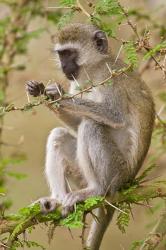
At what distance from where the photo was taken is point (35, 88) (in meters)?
6.54

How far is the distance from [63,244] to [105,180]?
5681mm

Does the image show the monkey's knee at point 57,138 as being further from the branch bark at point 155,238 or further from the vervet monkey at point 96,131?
the branch bark at point 155,238

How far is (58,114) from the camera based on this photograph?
7.59 meters

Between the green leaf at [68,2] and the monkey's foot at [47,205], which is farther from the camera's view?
the monkey's foot at [47,205]

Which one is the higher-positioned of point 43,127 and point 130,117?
point 43,127

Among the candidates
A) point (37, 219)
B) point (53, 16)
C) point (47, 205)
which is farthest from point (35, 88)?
point (53, 16)

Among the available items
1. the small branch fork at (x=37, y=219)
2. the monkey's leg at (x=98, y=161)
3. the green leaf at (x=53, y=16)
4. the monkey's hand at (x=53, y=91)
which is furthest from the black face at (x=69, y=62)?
the small branch fork at (x=37, y=219)

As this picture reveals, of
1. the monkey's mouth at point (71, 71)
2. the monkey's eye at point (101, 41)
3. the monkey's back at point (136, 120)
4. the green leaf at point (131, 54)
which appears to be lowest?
the green leaf at point (131, 54)

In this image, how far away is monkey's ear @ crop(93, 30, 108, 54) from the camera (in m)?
7.95

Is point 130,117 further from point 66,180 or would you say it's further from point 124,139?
point 66,180

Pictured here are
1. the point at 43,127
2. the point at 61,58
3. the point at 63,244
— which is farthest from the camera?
the point at 43,127

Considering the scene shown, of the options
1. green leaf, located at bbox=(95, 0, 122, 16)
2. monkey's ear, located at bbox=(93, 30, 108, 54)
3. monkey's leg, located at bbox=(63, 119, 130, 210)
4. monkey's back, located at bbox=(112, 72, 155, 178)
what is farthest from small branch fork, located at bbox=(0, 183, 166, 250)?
monkey's ear, located at bbox=(93, 30, 108, 54)

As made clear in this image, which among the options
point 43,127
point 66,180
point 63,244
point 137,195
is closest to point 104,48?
point 66,180

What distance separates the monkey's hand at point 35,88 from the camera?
6.48m
